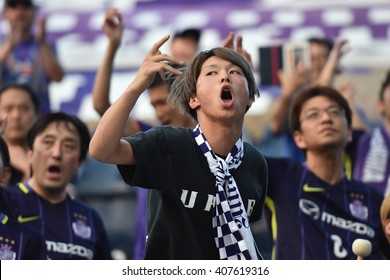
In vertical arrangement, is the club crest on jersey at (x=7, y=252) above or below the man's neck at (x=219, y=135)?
below

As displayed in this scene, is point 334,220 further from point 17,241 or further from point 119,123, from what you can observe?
point 119,123

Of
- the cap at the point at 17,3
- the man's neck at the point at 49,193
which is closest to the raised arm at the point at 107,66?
the man's neck at the point at 49,193

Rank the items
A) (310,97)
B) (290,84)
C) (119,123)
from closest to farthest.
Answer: (119,123)
(310,97)
(290,84)

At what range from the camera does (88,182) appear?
26.2ft

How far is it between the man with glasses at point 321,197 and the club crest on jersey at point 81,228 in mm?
938

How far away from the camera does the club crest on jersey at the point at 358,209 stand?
596 centimetres

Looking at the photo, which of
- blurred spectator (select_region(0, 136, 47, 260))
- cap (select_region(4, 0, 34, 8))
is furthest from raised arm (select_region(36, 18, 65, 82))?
blurred spectator (select_region(0, 136, 47, 260))

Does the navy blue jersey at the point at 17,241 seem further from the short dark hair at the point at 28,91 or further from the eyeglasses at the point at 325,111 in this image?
the short dark hair at the point at 28,91

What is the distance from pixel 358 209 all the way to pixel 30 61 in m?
2.85

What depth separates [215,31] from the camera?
8992 millimetres

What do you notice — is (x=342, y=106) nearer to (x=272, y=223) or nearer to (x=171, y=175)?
(x=272, y=223)

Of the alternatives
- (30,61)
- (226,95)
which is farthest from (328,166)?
(30,61)

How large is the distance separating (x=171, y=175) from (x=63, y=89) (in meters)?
4.38
